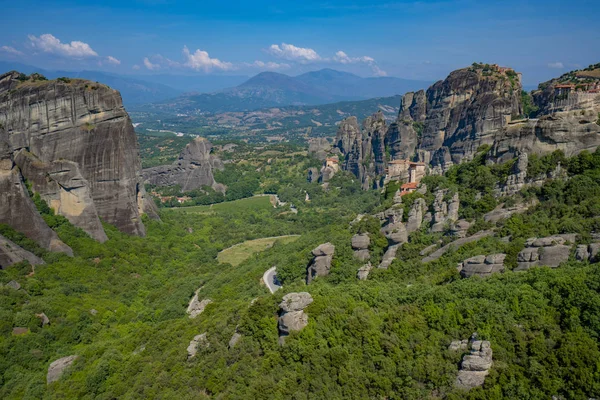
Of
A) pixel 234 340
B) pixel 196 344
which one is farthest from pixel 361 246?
pixel 196 344

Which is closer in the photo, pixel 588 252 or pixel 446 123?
pixel 588 252

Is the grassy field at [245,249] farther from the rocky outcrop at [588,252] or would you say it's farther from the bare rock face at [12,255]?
the rocky outcrop at [588,252]

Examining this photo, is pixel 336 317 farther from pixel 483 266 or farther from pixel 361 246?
pixel 361 246

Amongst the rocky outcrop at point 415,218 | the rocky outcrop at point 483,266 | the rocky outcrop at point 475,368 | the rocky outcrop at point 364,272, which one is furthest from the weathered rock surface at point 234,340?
the rocky outcrop at point 415,218

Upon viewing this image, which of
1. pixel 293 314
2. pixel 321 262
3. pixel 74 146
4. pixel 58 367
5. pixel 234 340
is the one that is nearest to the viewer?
pixel 293 314

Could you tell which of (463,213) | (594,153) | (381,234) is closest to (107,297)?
(381,234)

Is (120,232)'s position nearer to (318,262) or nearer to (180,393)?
(318,262)
